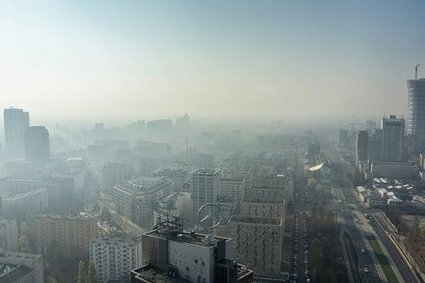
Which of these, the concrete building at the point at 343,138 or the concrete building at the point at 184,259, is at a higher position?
the concrete building at the point at 184,259

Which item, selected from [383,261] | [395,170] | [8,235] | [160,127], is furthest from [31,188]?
[160,127]

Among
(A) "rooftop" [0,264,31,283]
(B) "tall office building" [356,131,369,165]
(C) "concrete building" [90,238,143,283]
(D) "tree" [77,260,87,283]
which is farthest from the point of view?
(B) "tall office building" [356,131,369,165]

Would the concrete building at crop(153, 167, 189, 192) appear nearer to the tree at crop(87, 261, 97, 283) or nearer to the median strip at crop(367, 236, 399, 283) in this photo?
the median strip at crop(367, 236, 399, 283)

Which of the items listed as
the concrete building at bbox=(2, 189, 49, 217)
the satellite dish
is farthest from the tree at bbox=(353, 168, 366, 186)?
the concrete building at bbox=(2, 189, 49, 217)

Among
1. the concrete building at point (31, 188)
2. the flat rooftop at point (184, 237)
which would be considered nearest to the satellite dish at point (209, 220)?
the flat rooftop at point (184, 237)

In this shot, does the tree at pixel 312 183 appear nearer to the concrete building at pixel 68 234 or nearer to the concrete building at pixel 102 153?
the concrete building at pixel 68 234
